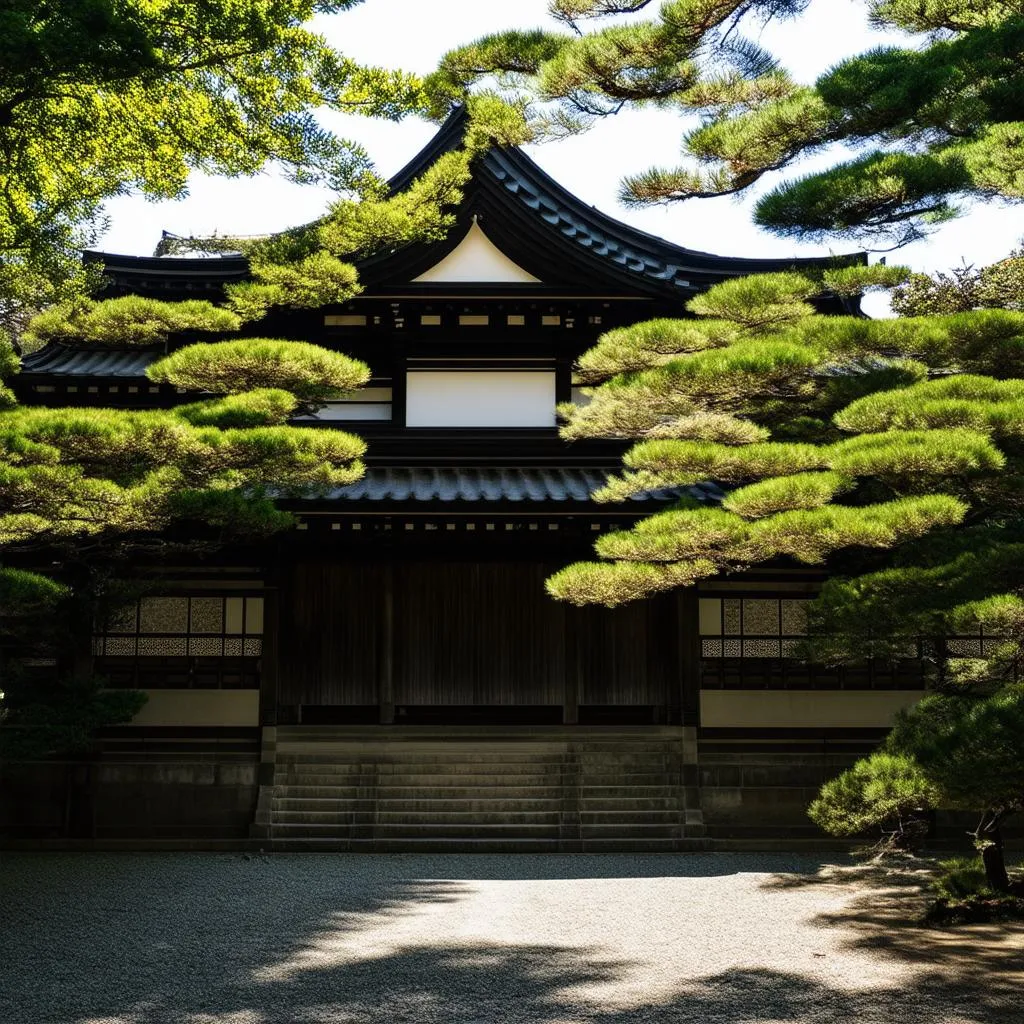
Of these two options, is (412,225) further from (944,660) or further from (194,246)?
(194,246)

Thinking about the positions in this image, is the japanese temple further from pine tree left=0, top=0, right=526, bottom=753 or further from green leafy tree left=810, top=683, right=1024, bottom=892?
green leafy tree left=810, top=683, right=1024, bottom=892

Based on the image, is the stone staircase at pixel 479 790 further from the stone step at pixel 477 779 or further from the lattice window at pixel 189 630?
the lattice window at pixel 189 630

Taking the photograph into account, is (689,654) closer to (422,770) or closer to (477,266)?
(422,770)

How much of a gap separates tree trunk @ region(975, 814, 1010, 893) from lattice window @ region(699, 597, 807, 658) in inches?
218

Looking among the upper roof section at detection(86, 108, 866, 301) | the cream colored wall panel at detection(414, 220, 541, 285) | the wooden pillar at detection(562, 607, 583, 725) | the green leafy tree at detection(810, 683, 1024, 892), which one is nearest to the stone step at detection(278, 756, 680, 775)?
the wooden pillar at detection(562, 607, 583, 725)

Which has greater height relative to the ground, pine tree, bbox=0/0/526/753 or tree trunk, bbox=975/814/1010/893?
pine tree, bbox=0/0/526/753

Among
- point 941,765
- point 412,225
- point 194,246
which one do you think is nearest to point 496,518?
point 412,225

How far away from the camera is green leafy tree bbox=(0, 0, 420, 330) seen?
271 inches

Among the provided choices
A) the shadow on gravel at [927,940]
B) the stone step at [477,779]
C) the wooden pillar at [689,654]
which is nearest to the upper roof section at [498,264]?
the wooden pillar at [689,654]

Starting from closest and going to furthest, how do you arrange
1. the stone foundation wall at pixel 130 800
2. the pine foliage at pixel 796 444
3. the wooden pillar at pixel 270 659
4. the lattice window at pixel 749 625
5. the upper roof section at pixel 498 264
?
the pine foliage at pixel 796 444
the stone foundation wall at pixel 130 800
the wooden pillar at pixel 270 659
the lattice window at pixel 749 625
the upper roof section at pixel 498 264

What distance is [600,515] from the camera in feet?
42.7

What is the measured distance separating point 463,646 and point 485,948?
6694mm

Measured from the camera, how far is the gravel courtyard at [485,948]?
632 centimetres

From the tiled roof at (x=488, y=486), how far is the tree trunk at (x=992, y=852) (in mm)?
5159
